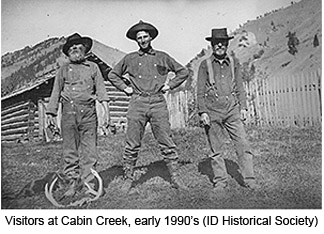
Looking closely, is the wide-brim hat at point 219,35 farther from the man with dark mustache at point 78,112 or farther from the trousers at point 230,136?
the man with dark mustache at point 78,112

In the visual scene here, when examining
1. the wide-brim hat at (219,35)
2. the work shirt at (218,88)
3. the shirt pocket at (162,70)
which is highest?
the wide-brim hat at (219,35)

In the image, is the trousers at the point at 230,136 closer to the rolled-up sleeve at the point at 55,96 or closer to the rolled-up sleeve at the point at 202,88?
the rolled-up sleeve at the point at 202,88

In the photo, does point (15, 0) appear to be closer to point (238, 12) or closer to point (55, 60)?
point (55, 60)

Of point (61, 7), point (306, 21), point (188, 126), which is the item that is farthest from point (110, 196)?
point (306, 21)

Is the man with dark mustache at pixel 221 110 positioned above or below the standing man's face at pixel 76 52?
below

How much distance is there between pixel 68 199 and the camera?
15.8ft

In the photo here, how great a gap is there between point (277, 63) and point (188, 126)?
2.95 feet

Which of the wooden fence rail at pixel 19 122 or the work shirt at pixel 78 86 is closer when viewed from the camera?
the work shirt at pixel 78 86

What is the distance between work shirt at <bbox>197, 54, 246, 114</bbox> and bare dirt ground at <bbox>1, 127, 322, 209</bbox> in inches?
9.3

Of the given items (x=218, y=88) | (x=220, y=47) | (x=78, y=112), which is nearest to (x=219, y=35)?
(x=220, y=47)

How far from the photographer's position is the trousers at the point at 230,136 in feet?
15.7

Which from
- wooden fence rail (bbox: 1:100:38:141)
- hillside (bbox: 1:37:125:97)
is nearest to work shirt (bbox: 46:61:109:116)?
hillside (bbox: 1:37:125:97)

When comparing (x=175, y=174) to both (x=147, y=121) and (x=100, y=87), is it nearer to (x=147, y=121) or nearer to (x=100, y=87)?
(x=147, y=121)

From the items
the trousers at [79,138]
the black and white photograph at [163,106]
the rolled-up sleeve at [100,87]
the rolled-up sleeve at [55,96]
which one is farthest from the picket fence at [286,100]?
the rolled-up sleeve at [55,96]
